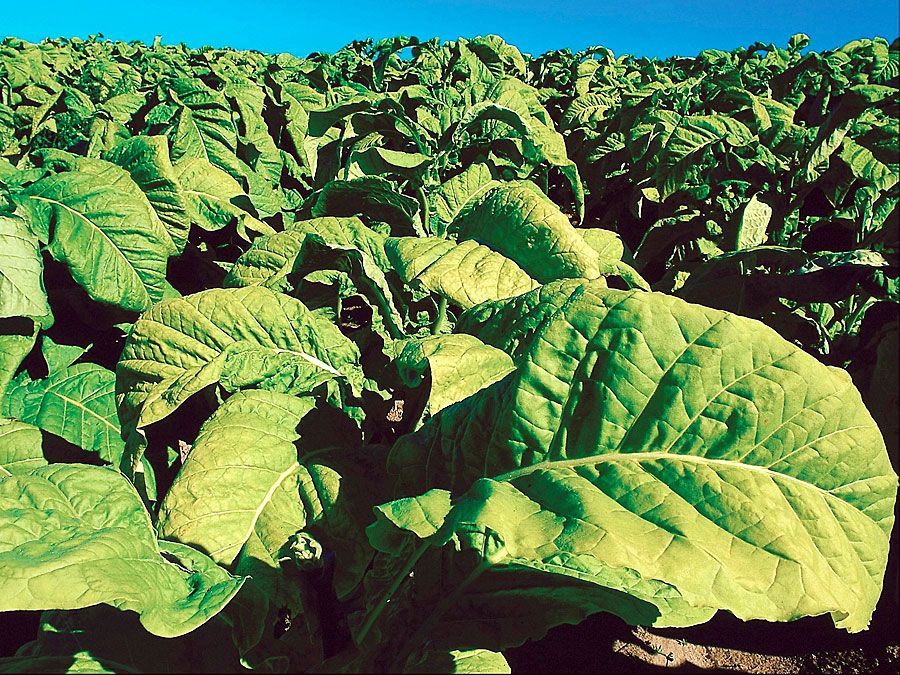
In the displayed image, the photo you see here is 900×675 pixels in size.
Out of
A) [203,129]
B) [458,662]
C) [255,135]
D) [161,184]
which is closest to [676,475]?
[458,662]

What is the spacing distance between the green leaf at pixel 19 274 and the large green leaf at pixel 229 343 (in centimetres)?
44

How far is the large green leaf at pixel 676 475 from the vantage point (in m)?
1.02

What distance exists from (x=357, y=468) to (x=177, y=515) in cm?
43

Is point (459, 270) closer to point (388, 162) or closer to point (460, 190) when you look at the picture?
point (388, 162)

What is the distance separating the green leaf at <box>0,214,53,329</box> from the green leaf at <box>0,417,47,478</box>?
13.4 inches

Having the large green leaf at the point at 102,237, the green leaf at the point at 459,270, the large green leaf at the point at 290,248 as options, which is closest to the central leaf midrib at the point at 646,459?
the green leaf at the point at 459,270

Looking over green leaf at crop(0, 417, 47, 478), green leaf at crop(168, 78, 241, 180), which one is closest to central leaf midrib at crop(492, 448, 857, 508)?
green leaf at crop(0, 417, 47, 478)

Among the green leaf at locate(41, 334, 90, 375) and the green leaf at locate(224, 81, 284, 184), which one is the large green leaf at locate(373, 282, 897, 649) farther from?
the green leaf at locate(224, 81, 284, 184)

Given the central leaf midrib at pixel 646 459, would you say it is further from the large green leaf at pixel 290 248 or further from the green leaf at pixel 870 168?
the green leaf at pixel 870 168

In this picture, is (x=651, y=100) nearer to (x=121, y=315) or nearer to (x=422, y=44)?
(x=121, y=315)

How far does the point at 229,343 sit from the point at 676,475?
1238 millimetres

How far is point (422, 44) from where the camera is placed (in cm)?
1102

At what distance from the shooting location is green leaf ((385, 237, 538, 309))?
76.9 inches

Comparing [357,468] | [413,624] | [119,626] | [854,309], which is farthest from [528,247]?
[854,309]
